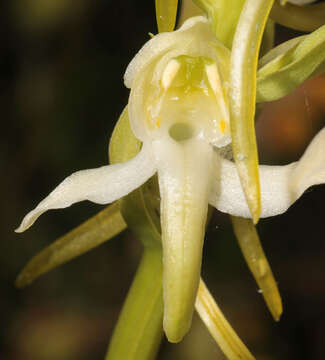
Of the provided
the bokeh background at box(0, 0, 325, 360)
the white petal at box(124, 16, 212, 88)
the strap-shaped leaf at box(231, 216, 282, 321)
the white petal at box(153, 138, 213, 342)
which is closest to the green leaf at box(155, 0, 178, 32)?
the white petal at box(124, 16, 212, 88)

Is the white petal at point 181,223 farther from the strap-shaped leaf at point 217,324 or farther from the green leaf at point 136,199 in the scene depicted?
the strap-shaped leaf at point 217,324

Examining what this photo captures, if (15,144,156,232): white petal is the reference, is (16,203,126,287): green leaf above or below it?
below

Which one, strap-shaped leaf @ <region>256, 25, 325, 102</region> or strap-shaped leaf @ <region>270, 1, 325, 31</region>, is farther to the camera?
strap-shaped leaf @ <region>270, 1, 325, 31</region>

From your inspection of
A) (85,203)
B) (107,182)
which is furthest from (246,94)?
(85,203)

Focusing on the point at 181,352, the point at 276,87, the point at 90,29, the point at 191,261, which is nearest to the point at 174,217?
the point at 191,261

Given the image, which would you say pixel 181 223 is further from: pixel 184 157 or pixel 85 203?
pixel 85 203

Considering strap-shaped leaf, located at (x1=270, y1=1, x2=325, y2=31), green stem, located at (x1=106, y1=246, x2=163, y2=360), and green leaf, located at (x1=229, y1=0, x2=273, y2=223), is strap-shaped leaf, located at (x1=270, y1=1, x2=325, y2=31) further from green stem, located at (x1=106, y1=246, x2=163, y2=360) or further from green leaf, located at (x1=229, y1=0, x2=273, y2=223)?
green stem, located at (x1=106, y1=246, x2=163, y2=360)
